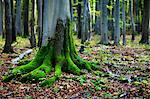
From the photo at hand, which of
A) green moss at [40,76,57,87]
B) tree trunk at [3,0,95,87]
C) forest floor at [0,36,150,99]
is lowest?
forest floor at [0,36,150,99]

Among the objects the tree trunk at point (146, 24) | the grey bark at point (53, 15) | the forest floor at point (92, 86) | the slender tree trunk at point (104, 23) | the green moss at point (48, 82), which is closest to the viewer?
the forest floor at point (92, 86)

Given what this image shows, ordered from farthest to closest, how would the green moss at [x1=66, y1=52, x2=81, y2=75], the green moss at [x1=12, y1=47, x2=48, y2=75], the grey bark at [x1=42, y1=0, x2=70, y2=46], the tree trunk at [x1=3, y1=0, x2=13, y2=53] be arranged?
the tree trunk at [x1=3, y1=0, x2=13, y2=53]
the grey bark at [x1=42, y1=0, x2=70, y2=46]
the green moss at [x1=66, y1=52, x2=81, y2=75]
the green moss at [x1=12, y1=47, x2=48, y2=75]

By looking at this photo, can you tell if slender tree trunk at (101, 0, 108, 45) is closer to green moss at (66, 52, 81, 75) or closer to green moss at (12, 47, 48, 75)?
green moss at (66, 52, 81, 75)

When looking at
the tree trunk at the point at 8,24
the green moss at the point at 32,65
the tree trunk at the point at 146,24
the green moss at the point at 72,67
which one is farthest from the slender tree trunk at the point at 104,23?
the green moss at the point at 32,65

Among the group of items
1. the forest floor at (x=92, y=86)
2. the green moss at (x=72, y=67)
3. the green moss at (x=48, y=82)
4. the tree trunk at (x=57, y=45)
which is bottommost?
the forest floor at (x=92, y=86)

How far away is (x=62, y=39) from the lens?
10828 millimetres

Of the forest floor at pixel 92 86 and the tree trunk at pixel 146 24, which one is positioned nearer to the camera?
the forest floor at pixel 92 86

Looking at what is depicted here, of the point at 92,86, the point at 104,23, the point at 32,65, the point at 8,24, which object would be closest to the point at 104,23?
the point at 104,23

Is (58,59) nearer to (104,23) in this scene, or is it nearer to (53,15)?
(53,15)

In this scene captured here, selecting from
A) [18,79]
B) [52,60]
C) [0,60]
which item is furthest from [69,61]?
[0,60]

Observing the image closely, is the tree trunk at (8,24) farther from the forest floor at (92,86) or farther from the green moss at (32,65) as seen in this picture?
the green moss at (32,65)

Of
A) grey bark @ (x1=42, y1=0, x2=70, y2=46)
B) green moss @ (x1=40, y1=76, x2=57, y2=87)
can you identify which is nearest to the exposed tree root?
grey bark @ (x1=42, y1=0, x2=70, y2=46)

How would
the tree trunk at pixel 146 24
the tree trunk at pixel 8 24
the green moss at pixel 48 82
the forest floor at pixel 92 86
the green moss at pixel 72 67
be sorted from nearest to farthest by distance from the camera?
the forest floor at pixel 92 86 → the green moss at pixel 48 82 → the green moss at pixel 72 67 → the tree trunk at pixel 8 24 → the tree trunk at pixel 146 24

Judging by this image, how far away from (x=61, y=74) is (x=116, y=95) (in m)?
2.35
